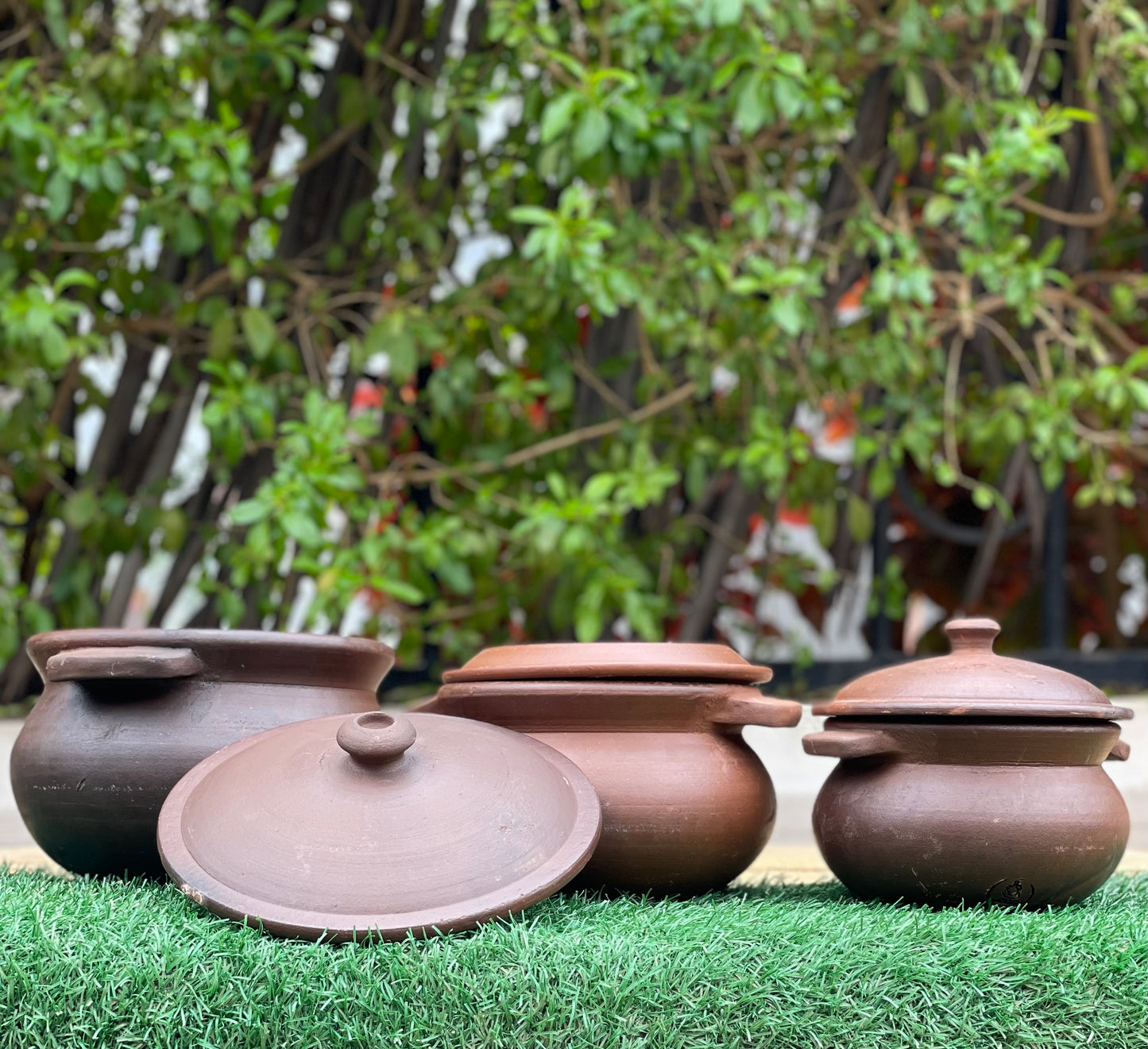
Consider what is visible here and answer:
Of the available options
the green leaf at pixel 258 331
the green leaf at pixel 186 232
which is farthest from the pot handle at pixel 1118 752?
the green leaf at pixel 186 232

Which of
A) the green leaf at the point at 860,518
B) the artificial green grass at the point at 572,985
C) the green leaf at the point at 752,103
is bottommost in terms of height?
the artificial green grass at the point at 572,985

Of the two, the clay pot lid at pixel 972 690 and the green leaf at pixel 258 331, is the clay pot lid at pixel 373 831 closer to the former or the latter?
the clay pot lid at pixel 972 690

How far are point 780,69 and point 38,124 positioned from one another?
1.30 metres

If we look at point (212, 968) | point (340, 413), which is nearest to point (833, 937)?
point (212, 968)

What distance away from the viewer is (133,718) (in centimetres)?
125

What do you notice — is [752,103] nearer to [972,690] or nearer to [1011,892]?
[972,690]

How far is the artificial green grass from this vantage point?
36.3 inches

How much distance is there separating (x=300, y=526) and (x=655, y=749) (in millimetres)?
996

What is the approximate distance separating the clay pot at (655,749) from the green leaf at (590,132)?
3.70 ft

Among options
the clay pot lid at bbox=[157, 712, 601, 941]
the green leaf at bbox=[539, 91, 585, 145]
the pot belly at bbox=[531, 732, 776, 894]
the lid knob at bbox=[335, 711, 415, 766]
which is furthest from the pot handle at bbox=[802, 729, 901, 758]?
the green leaf at bbox=[539, 91, 585, 145]

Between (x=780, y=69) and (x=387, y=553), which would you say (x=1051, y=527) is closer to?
(x=780, y=69)

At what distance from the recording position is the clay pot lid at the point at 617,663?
1255mm

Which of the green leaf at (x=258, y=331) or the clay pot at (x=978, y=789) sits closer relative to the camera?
the clay pot at (x=978, y=789)

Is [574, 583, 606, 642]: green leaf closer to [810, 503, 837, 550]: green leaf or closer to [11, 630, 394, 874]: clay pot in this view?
[810, 503, 837, 550]: green leaf
